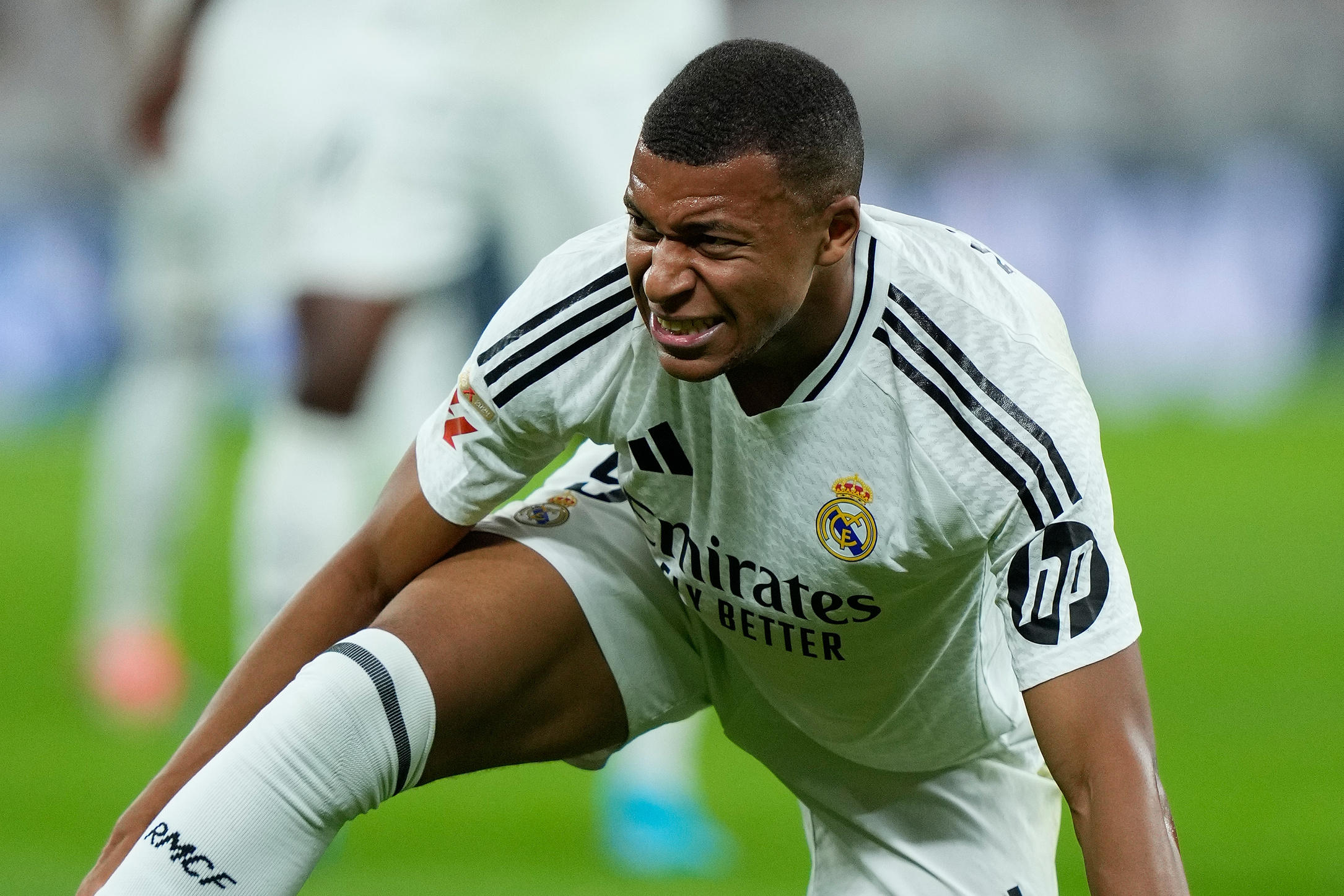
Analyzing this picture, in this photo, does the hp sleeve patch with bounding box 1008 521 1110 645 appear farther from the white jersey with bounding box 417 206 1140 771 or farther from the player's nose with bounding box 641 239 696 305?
the player's nose with bounding box 641 239 696 305

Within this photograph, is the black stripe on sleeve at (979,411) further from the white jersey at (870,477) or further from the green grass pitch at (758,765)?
the green grass pitch at (758,765)

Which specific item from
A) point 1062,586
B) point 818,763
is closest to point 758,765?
point 818,763

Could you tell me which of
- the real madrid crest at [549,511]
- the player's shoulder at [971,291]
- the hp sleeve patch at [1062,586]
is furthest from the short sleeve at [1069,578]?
the real madrid crest at [549,511]

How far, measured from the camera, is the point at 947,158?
11.3m

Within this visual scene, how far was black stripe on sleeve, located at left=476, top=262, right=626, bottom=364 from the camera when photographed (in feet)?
7.41

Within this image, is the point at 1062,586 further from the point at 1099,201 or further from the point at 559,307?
the point at 1099,201

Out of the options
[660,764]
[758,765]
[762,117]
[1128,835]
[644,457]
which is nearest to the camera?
[1128,835]

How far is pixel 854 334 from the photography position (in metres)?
2.17

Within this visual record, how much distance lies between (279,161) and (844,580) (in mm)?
4835

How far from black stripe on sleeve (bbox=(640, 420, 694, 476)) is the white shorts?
0.25 m

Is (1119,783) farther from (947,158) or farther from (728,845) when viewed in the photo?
(947,158)

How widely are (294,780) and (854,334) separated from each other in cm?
83

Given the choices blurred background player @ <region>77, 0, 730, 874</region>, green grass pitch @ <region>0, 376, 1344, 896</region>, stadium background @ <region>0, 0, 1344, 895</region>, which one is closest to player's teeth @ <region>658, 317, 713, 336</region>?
blurred background player @ <region>77, 0, 730, 874</region>

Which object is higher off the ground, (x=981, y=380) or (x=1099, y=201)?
(x=981, y=380)
